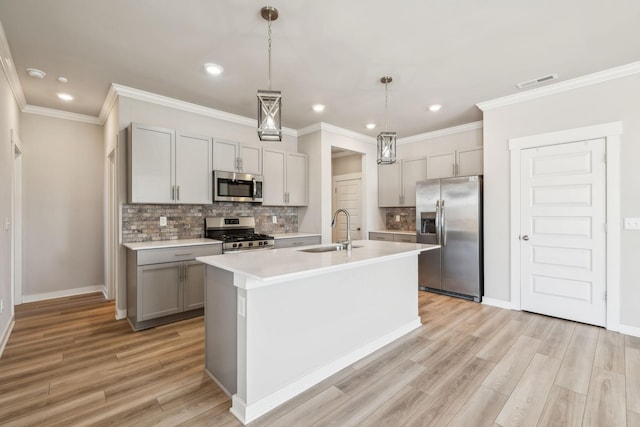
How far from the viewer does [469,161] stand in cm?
475

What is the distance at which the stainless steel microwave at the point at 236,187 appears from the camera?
397 cm

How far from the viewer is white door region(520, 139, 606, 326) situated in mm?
3211

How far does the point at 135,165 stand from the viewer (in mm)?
3352

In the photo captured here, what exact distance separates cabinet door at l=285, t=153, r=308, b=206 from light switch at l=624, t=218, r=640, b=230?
3940 millimetres

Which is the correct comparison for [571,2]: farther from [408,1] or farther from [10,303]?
[10,303]

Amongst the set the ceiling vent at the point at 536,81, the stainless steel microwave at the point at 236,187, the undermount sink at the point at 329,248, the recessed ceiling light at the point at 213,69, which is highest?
the recessed ceiling light at the point at 213,69

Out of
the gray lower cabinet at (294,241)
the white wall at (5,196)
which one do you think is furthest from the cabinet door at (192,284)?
the white wall at (5,196)

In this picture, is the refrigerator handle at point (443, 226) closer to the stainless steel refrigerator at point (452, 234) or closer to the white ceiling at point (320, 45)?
the stainless steel refrigerator at point (452, 234)

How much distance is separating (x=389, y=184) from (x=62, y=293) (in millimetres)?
5475

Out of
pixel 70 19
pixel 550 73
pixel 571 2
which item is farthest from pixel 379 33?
pixel 70 19

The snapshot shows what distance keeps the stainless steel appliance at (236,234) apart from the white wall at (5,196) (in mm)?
1915

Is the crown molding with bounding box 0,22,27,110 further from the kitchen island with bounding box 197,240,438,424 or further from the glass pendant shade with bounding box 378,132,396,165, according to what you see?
the glass pendant shade with bounding box 378,132,396,165

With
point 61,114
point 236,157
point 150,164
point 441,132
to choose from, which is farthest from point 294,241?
point 61,114

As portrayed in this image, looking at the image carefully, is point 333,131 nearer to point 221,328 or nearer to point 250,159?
point 250,159
